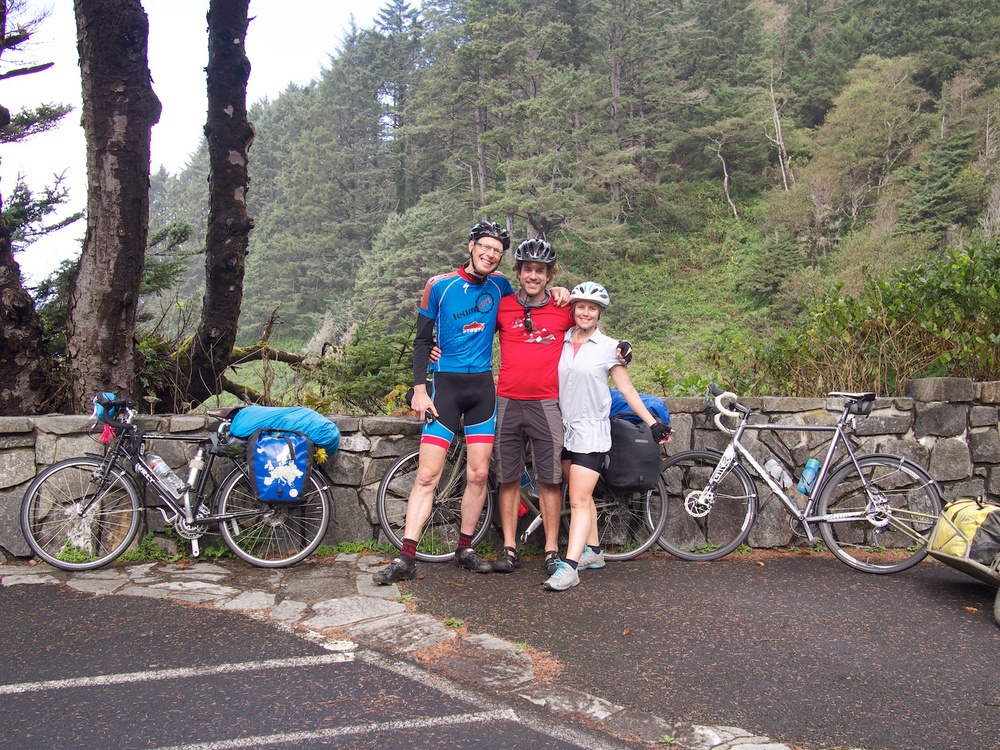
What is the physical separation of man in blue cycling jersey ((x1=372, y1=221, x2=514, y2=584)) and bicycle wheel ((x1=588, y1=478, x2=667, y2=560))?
1.00 metres

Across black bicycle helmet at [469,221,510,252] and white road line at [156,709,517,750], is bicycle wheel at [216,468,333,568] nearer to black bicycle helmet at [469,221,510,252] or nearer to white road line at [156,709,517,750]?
black bicycle helmet at [469,221,510,252]

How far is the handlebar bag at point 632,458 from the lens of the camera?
4.75 meters

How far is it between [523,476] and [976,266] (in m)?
4.00

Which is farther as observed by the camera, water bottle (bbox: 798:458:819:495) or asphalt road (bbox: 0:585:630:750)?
water bottle (bbox: 798:458:819:495)

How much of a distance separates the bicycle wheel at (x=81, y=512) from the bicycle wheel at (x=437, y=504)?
152cm

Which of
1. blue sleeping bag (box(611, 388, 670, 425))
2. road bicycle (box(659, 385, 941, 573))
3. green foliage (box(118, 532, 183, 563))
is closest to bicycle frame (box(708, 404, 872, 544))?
road bicycle (box(659, 385, 941, 573))

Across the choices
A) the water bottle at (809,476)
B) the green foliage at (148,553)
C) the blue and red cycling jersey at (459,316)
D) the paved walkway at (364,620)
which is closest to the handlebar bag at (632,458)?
the blue and red cycling jersey at (459,316)

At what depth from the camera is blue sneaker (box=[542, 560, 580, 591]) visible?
170 inches

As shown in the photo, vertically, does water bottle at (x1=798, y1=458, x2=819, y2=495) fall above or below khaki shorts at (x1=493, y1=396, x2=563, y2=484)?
below

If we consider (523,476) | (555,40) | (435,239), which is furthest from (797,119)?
(523,476)

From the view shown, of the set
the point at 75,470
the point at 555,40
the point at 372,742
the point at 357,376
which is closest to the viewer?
the point at 372,742

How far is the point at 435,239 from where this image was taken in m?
35.4

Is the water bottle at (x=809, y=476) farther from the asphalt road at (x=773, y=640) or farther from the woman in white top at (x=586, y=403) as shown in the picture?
the woman in white top at (x=586, y=403)

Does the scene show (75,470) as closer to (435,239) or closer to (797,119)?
(435,239)
